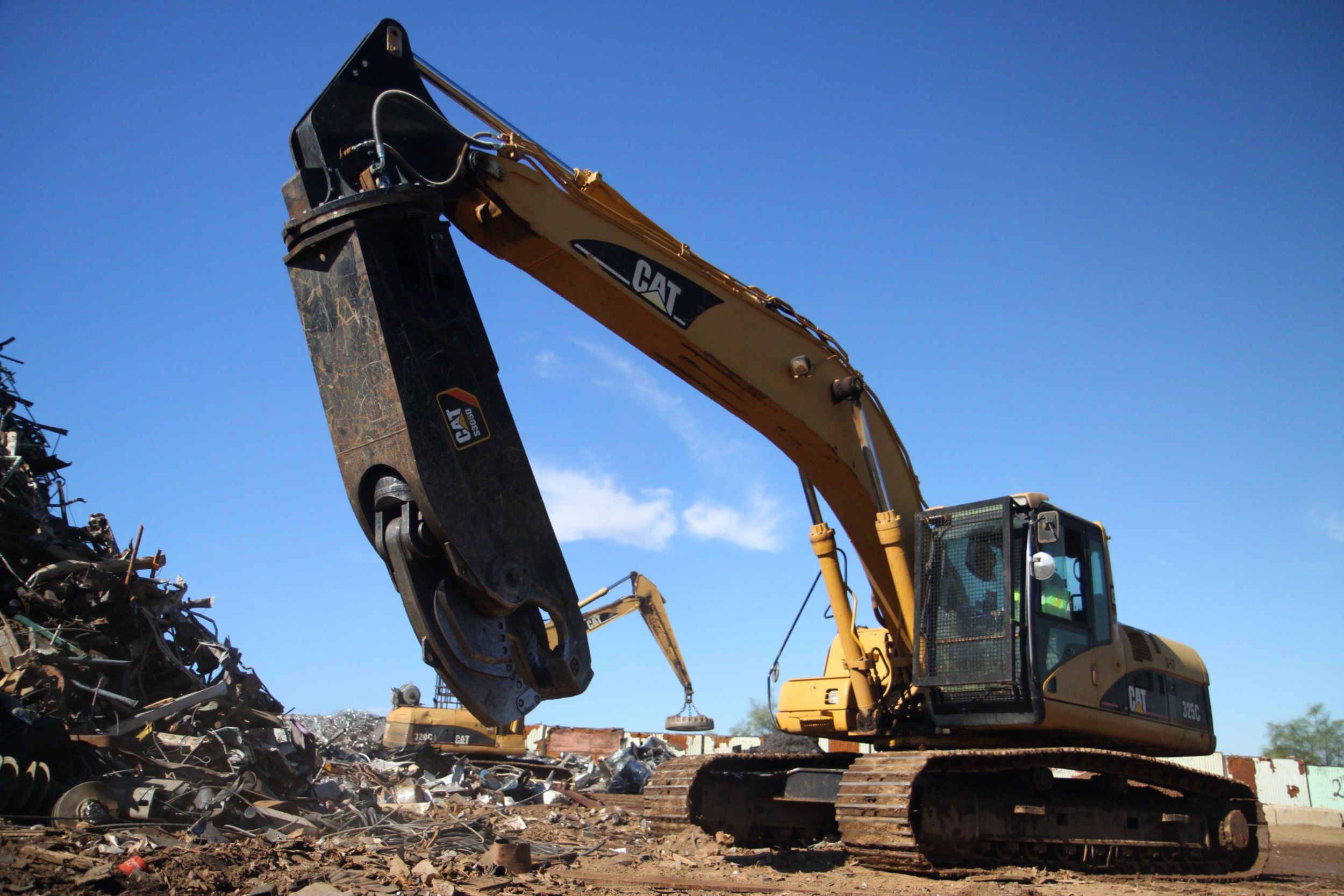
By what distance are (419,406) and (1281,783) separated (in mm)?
22965

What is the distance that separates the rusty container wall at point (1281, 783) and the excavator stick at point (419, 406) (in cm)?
2134

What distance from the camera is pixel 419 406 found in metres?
4.56

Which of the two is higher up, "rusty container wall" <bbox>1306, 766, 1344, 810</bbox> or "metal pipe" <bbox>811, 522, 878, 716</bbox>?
"metal pipe" <bbox>811, 522, 878, 716</bbox>

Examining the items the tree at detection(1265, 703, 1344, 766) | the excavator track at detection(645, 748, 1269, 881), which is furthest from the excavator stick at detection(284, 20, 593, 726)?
the tree at detection(1265, 703, 1344, 766)

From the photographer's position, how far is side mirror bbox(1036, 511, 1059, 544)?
667 cm

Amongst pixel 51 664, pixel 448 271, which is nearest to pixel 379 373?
pixel 448 271

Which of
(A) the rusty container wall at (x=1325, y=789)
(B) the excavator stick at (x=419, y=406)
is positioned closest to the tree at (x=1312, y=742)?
(A) the rusty container wall at (x=1325, y=789)

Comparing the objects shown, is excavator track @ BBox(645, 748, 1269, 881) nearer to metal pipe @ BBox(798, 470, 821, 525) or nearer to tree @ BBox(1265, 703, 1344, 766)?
metal pipe @ BBox(798, 470, 821, 525)

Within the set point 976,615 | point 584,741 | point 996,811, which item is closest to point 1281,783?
point 584,741

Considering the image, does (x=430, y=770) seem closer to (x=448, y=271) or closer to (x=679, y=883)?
(x=679, y=883)

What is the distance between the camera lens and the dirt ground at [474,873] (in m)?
5.01

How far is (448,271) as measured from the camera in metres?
5.01

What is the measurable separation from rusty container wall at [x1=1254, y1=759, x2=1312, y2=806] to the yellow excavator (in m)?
12.1

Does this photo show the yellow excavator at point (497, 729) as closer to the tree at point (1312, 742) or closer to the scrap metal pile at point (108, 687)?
the scrap metal pile at point (108, 687)
